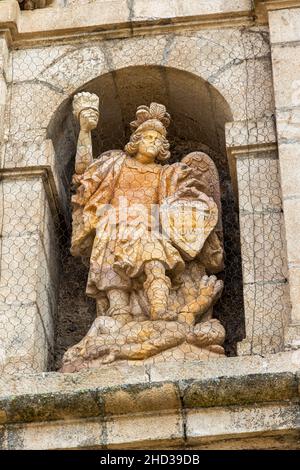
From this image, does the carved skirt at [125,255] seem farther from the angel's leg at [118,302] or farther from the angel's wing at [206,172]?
the angel's wing at [206,172]

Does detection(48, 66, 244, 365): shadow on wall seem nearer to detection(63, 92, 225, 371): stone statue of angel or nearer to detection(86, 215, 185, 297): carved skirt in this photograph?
detection(63, 92, 225, 371): stone statue of angel

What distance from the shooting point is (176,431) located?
297 inches

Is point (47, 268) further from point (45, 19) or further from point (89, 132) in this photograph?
point (45, 19)

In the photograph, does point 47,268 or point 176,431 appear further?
point 47,268

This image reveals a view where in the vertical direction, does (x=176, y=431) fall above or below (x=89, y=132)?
below

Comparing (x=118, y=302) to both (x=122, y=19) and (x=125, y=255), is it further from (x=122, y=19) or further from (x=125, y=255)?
(x=122, y=19)

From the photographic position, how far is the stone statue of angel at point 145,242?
8.19 meters

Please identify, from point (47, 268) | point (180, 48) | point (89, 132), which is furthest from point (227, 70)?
point (47, 268)

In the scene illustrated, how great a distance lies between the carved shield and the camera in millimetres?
8539

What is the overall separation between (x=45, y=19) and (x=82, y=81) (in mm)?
526

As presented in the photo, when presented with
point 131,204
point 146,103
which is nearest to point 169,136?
point 146,103

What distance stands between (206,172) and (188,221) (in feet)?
1.67

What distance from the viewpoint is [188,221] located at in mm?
8625
